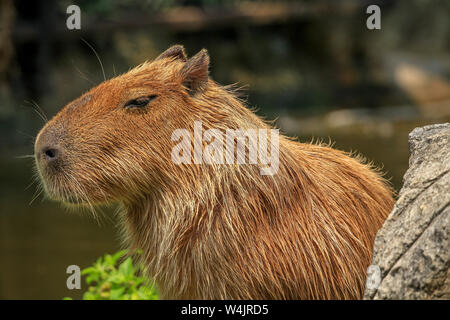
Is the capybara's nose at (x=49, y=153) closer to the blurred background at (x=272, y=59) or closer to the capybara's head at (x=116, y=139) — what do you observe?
the capybara's head at (x=116, y=139)

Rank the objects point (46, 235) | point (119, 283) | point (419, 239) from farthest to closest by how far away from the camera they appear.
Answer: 1. point (46, 235)
2. point (119, 283)
3. point (419, 239)

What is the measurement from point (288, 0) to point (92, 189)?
13.1m

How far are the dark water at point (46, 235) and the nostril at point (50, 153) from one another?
305 centimetres

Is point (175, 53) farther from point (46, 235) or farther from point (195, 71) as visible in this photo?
point (46, 235)

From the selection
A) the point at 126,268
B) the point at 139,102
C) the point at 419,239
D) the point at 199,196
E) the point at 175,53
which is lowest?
the point at 126,268

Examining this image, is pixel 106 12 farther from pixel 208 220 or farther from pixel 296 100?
pixel 208 220

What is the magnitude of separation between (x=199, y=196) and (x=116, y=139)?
1.43 ft

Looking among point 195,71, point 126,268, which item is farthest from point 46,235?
point 195,71

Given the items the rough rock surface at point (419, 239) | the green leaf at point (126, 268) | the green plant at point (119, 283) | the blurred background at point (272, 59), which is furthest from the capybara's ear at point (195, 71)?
the blurred background at point (272, 59)

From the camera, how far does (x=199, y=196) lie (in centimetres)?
276

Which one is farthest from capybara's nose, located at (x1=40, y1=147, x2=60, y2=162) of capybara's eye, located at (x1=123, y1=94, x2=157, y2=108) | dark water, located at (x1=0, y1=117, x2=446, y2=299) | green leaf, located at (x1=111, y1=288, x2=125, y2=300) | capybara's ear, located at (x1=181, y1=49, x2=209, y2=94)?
dark water, located at (x1=0, y1=117, x2=446, y2=299)

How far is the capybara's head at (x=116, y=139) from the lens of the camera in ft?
9.14

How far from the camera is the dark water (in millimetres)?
7262

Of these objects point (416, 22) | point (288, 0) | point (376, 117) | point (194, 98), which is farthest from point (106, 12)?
point (194, 98)
